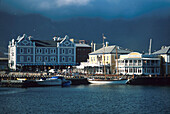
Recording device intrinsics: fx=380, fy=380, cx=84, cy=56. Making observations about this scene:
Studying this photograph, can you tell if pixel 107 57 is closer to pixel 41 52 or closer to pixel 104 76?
pixel 104 76

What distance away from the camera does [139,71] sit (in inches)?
4611

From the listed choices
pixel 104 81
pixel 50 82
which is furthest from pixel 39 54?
pixel 104 81

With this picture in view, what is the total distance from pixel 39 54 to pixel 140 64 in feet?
138

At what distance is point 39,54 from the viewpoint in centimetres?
14150

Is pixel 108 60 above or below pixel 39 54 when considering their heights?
below

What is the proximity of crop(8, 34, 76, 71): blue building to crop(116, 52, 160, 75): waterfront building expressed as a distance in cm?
3096

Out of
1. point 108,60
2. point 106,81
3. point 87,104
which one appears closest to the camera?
point 87,104

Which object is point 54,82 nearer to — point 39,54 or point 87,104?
point 39,54

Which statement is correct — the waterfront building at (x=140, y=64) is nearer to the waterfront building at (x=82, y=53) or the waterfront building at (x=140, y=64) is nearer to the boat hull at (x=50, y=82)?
the boat hull at (x=50, y=82)

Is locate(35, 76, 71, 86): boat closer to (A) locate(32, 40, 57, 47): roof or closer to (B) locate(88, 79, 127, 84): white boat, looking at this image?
(B) locate(88, 79, 127, 84): white boat

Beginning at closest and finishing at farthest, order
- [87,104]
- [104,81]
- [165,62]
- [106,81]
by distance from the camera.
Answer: [87,104]
[106,81]
[104,81]
[165,62]

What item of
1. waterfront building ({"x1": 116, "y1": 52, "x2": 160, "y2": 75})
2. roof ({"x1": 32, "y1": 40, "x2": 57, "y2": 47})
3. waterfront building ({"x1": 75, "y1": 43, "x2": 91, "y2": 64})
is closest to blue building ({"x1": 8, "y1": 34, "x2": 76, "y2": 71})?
roof ({"x1": 32, "y1": 40, "x2": 57, "y2": 47})

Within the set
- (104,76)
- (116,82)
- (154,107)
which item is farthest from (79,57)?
(154,107)

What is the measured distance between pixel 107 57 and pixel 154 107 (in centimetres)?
7153
